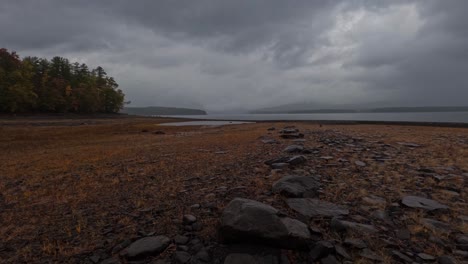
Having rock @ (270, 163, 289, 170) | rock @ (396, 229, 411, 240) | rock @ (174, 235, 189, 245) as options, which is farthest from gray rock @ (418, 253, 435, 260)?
rock @ (270, 163, 289, 170)

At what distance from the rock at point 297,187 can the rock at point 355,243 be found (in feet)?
6.41

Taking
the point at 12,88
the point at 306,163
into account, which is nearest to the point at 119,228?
the point at 306,163

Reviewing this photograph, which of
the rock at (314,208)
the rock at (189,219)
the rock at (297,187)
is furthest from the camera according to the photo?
the rock at (297,187)

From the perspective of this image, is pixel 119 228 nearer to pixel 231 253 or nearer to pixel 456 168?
pixel 231 253

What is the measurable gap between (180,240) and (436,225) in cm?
525

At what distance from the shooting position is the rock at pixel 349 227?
432 cm

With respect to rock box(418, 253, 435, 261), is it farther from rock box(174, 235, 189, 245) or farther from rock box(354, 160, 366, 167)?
rock box(354, 160, 366, 167)

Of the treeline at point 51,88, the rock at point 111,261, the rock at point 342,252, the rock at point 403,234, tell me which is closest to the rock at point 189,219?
the rock at point 111,261

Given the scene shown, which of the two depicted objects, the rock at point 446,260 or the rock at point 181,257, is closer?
the rock at point 446,260

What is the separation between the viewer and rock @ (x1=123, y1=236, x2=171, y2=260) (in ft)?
12.3

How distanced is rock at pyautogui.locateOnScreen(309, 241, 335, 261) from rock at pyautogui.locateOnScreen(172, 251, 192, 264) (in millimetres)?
2064

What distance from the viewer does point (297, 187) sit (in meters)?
6.20

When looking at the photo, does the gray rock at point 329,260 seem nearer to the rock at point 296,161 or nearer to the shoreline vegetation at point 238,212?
the shoreline vegetation at point 238,212

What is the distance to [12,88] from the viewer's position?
59531 millimetres
